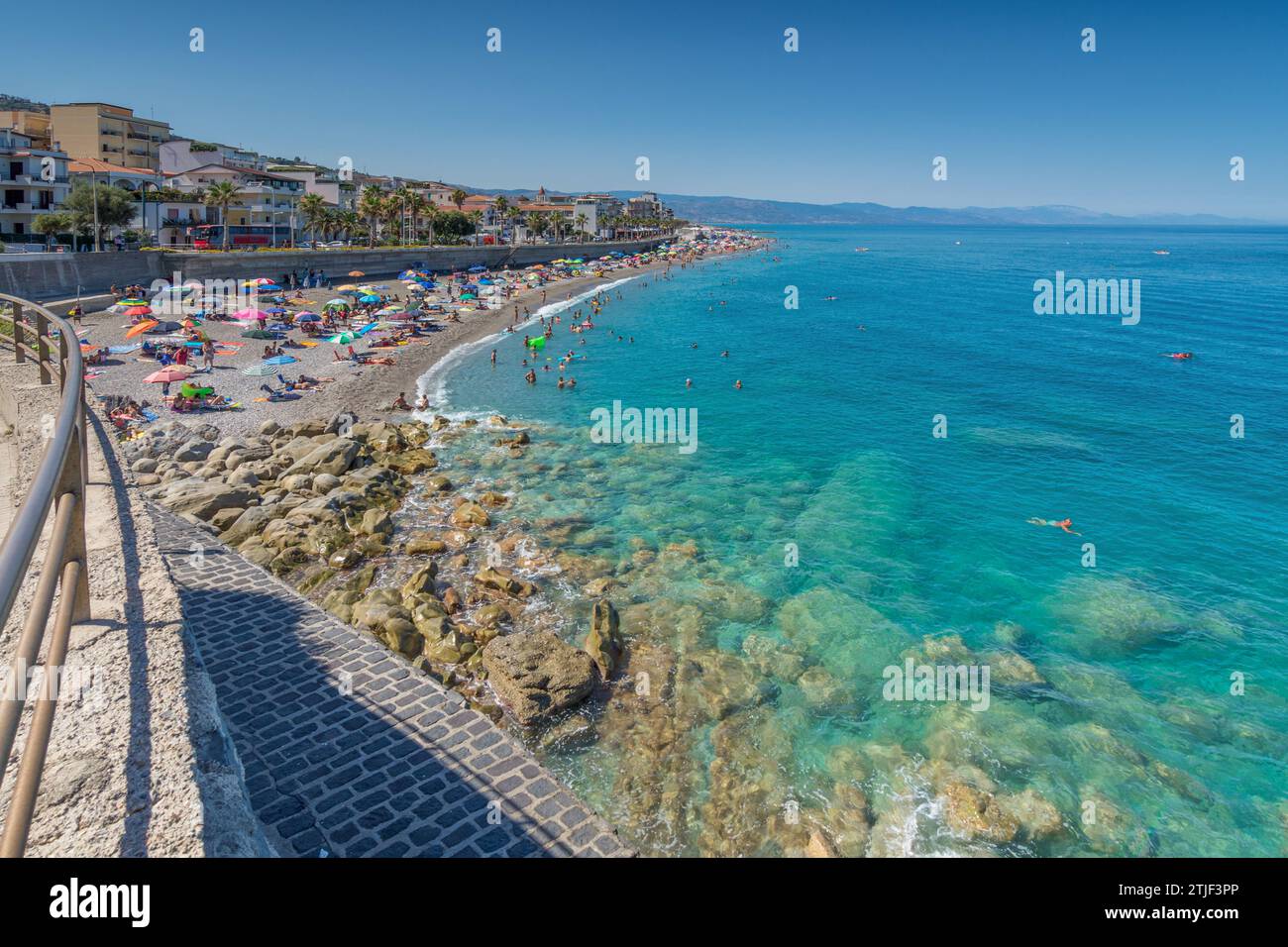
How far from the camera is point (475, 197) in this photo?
Result: 492 ft

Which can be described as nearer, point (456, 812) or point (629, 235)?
point (456, 812)

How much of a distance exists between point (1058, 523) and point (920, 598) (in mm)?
8917

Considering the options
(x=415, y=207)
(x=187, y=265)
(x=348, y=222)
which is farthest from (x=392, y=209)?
(x=187, y=265)

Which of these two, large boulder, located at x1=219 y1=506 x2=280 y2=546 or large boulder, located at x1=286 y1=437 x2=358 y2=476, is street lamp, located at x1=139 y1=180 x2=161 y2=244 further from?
large boulder, located at x1=219 y1=506 x2=280 y2=546

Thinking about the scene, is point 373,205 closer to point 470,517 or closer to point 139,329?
point 139,329

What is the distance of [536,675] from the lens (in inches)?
591

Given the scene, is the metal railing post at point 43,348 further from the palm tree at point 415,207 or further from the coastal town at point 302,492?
the palm tree at point 415,207

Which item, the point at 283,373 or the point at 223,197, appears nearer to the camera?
the point at 283,373

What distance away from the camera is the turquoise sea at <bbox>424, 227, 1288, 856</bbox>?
1347 centimetres

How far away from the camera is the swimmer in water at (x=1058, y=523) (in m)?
25.9

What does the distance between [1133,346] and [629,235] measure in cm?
13207

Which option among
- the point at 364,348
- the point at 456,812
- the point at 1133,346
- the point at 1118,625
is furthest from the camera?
the point at 1133,346
